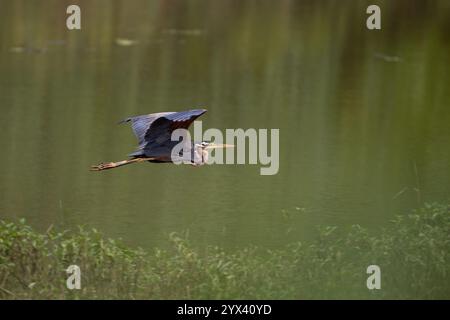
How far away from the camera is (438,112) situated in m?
13.0

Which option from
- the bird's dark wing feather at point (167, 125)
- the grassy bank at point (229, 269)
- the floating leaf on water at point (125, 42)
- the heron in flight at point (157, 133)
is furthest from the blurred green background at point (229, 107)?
the bird's dark wing feather at point (167, 125)

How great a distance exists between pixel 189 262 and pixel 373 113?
628 centimetres

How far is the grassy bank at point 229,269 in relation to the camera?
6.80 metres

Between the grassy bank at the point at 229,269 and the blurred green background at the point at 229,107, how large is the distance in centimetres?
84

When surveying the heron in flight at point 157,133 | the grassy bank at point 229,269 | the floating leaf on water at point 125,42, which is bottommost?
the grassy bank at point 229,269

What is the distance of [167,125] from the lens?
677 centimetres

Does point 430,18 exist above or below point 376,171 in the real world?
above

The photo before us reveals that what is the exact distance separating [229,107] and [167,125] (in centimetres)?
593

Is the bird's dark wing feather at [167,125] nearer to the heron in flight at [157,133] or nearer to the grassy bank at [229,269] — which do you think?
the heron in flight at [157,133]

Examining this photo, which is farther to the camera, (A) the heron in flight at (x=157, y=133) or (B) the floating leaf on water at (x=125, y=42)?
(B) the floating leaf on water at (x=125, y=42)

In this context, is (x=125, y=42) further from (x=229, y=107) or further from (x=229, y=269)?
(x=229, y=269)
